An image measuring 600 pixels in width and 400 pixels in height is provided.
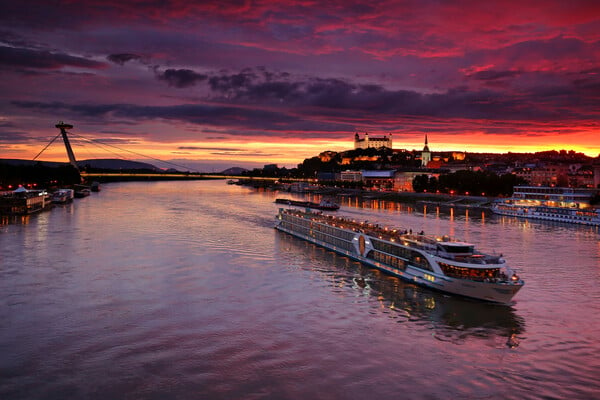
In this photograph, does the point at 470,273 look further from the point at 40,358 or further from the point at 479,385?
the point at 40,358

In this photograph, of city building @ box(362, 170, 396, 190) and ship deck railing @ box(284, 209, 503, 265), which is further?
city building @ box(362, 170, 396, 190)

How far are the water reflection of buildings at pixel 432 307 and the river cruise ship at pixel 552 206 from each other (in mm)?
27063

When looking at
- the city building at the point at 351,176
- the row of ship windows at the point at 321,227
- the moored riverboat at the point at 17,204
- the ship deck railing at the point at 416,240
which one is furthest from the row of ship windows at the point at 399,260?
the city building at the point at 351,176

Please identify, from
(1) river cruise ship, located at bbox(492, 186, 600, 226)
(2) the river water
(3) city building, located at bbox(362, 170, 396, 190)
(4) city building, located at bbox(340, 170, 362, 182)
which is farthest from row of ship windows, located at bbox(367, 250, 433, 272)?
(4) city building, located at bbox(340, 170, 362, 182)

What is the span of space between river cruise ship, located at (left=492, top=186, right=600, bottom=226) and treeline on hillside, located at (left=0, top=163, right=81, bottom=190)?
2250 inches

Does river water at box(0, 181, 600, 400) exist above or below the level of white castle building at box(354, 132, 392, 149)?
below

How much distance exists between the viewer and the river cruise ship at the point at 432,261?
1413 cm

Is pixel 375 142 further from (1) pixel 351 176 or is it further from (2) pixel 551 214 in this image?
(2) pixel 551 214

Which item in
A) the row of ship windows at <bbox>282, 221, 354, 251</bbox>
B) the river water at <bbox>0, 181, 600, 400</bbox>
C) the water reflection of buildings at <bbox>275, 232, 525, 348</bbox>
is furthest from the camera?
the row of ship windows at <bbox>282, 221, 354, 251</bbox>

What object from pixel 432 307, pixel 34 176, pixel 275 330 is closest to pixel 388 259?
Result: pixel 432 307

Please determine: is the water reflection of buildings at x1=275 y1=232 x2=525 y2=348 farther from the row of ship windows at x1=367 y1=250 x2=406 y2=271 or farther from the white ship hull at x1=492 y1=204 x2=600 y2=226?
the white ship hull at x1=492 y1=204 x2=600 y2=226

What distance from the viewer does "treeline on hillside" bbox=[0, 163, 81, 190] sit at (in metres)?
59.8

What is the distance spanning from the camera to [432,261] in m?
15.7

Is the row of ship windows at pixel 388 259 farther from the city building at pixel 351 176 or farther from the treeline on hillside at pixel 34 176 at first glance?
the city building at pixel 351 176
